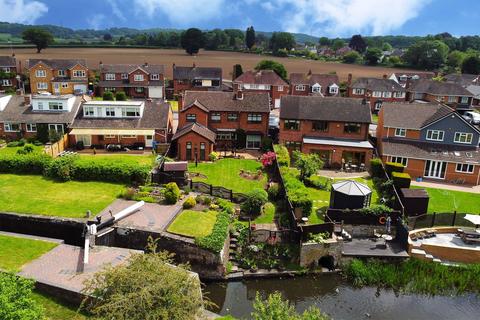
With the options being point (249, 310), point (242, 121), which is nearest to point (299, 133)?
point (242, 121)

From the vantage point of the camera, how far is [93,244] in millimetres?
28438

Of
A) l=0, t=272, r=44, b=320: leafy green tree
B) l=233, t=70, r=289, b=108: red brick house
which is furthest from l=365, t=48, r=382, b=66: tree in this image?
l=0, t=272, r=44, b=320: leafy green tree

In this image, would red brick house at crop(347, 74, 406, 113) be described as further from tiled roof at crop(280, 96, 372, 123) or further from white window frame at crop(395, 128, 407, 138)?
white window frame at crop(395, 128, 407, 138)

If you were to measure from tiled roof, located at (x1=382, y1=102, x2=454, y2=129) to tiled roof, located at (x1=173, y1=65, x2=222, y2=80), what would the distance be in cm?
4456

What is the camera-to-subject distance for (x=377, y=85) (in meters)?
86.2

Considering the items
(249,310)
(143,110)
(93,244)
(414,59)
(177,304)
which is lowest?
(249,310)

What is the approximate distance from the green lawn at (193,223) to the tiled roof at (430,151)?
24.2 metres

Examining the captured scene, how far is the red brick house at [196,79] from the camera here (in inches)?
3445

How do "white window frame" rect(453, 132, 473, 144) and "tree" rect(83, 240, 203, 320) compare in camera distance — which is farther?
"white window frame" rect(453, 132, 473, 144)

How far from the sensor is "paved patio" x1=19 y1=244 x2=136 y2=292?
78.9 feet

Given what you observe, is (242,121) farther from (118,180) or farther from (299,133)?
(118,180)

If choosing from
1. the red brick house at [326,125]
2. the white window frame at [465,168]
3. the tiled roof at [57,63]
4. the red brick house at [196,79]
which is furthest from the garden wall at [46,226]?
the tiled roof at [57,63]

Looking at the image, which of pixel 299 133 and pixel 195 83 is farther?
pixel 195 83

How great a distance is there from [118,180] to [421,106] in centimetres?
3723
